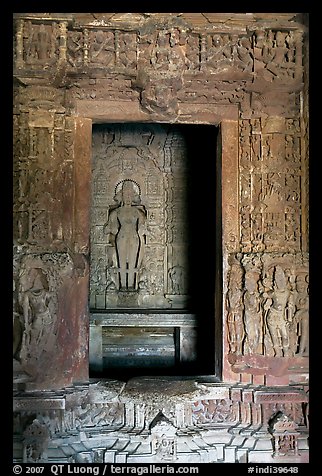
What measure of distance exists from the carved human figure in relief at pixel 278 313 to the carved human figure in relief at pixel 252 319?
0.11m

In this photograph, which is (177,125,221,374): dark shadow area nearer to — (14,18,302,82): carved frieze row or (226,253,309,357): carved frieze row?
(226,253,309,357): carved frieze row

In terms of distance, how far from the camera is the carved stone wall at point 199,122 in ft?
20.1

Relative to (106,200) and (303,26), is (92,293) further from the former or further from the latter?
(303,26)

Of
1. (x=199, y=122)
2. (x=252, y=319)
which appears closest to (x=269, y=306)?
(x=252, y=319)

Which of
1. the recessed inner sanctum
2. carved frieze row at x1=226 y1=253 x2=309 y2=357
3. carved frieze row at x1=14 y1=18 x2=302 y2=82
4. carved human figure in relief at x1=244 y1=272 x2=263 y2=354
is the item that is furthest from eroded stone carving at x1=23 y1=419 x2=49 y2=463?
carved frieze row at x1=14 y1=18 x2=302 y2=82

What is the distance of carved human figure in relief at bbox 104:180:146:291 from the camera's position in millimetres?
8891

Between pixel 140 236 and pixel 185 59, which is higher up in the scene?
pixel 185 59

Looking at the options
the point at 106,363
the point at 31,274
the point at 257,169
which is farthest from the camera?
the point at 106,363

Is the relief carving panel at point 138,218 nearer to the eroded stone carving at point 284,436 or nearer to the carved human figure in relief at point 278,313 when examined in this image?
the carved human figure in relief at point 278,313

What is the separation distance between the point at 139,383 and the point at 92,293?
2.65m

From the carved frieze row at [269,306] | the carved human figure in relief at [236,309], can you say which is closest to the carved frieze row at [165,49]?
the carved frieze row at [269,306]

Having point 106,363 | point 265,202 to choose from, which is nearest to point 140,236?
point 106,363

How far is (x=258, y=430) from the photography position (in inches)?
243

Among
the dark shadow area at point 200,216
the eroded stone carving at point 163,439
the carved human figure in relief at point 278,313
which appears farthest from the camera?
the dark shadow area at point 200,216
